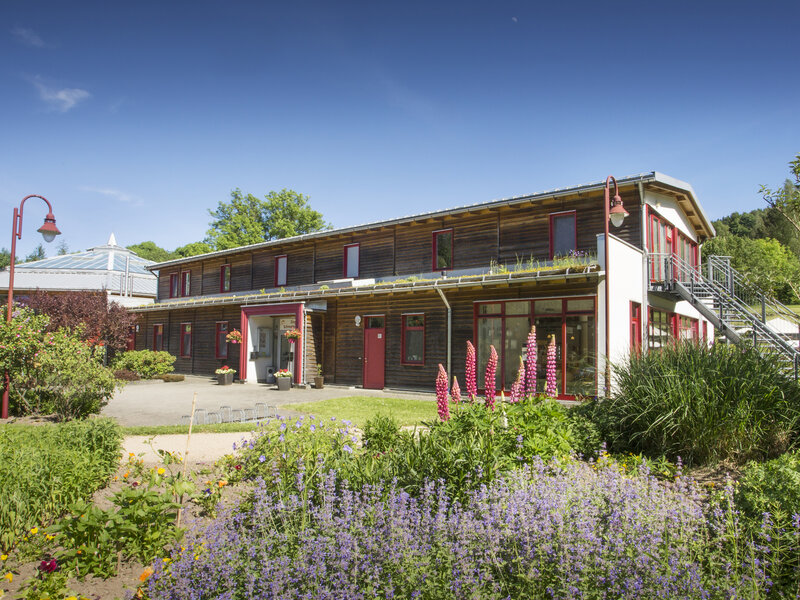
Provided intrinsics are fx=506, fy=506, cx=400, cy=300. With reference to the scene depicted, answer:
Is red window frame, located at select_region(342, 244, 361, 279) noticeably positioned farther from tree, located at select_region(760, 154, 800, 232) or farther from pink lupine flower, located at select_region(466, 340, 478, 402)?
pink lupine flower, located at select_region(466, 340, 478, 402)

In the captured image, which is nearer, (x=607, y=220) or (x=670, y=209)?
(x=607, y=220)

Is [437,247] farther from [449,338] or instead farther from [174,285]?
[174,285]

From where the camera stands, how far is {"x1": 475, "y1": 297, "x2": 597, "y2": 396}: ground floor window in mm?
13656

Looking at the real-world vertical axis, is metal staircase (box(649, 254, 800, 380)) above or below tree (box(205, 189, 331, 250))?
below

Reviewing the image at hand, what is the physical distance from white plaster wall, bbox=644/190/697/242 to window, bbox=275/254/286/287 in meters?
15.6

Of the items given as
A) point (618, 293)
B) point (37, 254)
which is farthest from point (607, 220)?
point (37, 254)

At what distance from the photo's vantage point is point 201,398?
15.7 metres

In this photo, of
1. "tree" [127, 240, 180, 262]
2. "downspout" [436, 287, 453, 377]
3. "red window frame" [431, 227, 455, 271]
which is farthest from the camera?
"tree" [127, 240, 180, 262]

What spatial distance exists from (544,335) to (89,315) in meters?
18.8

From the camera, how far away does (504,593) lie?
2.82 m

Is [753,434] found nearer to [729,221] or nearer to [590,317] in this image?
[590,317]

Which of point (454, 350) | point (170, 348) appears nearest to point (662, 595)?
point (454, 350)

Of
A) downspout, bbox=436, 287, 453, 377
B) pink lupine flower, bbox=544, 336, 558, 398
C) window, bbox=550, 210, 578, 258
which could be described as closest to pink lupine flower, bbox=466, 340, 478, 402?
pink lupine flower, bbox=544, 336, 558, 398

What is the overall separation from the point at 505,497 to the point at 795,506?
2.07 meters
